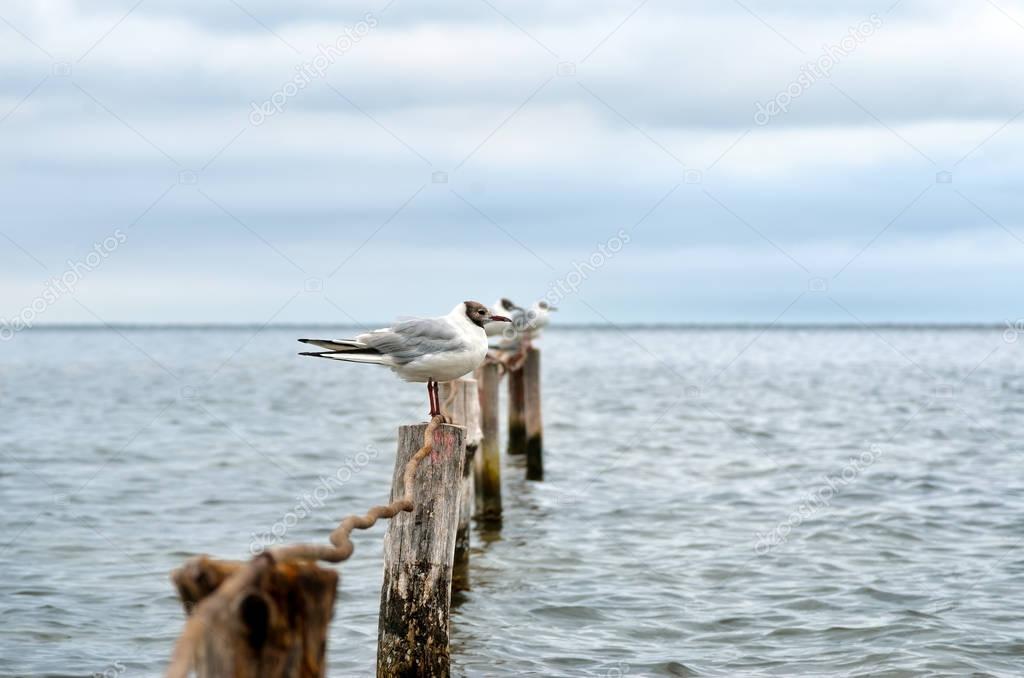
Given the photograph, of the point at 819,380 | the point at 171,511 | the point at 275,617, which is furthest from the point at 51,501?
the point at 819,380

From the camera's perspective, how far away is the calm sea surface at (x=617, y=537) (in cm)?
838

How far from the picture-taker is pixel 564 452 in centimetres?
2033

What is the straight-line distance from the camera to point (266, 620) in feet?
10.5

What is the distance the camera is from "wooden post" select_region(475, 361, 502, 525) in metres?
12.7

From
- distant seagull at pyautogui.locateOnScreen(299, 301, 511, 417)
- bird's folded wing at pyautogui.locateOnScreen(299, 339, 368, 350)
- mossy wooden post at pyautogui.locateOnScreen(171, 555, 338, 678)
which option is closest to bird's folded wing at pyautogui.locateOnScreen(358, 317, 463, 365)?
distant seagull at pyautogui.locateOnScreen(299, 301, 511, 417)

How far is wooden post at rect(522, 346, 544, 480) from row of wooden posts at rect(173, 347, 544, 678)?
2.81 metres

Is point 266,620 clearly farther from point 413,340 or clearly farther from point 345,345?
point 413,340

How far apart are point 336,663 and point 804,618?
11.8 ft

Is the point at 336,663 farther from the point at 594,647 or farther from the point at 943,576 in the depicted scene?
the point at 943,576

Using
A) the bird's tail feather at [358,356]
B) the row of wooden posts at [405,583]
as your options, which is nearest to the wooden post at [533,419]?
the row of wooden posts at [405,583]

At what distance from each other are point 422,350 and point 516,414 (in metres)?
11.8

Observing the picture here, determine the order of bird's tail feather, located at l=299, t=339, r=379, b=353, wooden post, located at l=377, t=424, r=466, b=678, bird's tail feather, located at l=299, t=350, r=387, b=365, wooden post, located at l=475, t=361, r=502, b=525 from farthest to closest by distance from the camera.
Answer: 1. wooden post, located at l=475, t=361, r=502, b=525
2. bird's tail feather, located at l=299, t=350, r=387, b=365
3. bird's tail feather, located at l=299, t=339, r=379, b=353
4. wooden post, located at l=377, t=424, r=466, b=678

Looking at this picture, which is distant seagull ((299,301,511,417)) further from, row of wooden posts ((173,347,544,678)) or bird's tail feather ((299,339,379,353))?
row of wooden posts ((173,347,544,678))

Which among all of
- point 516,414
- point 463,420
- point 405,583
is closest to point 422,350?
point 405,583
